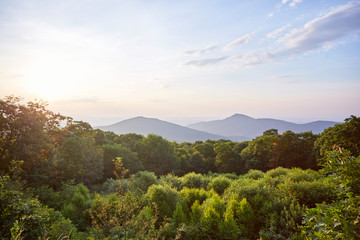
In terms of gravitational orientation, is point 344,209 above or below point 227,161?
above

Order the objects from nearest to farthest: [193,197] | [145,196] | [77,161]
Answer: [145,196]
[193,197]
[77,161]

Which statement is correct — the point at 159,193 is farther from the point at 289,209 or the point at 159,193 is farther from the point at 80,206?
the point at 289,209

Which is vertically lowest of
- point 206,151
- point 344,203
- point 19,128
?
point 206,151

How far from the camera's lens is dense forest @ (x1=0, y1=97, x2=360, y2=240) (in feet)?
13.4

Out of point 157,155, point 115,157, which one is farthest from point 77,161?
point 157,155

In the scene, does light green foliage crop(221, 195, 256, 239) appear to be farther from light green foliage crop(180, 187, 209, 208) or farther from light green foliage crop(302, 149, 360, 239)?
light green foliage crop(302, 149, 360, 239)

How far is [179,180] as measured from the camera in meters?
17.6

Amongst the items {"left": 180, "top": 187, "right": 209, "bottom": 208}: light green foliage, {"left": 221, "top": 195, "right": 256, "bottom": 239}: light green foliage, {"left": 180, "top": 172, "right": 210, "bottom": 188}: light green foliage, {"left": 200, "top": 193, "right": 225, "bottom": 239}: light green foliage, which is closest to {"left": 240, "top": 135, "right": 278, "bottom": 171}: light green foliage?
{"left": 180, "top": 172, "right": 210, "bottom": 188}: light green foliage

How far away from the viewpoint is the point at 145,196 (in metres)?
11.5

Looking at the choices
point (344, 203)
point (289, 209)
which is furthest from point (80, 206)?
point (344, 203)

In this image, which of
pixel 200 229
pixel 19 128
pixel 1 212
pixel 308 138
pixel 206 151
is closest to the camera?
pixel 1 212

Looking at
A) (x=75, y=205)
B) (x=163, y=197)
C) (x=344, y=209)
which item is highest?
(x=344, y=209)

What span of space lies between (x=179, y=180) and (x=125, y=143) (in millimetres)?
15953

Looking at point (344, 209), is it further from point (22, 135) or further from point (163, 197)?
point (22, 135)
